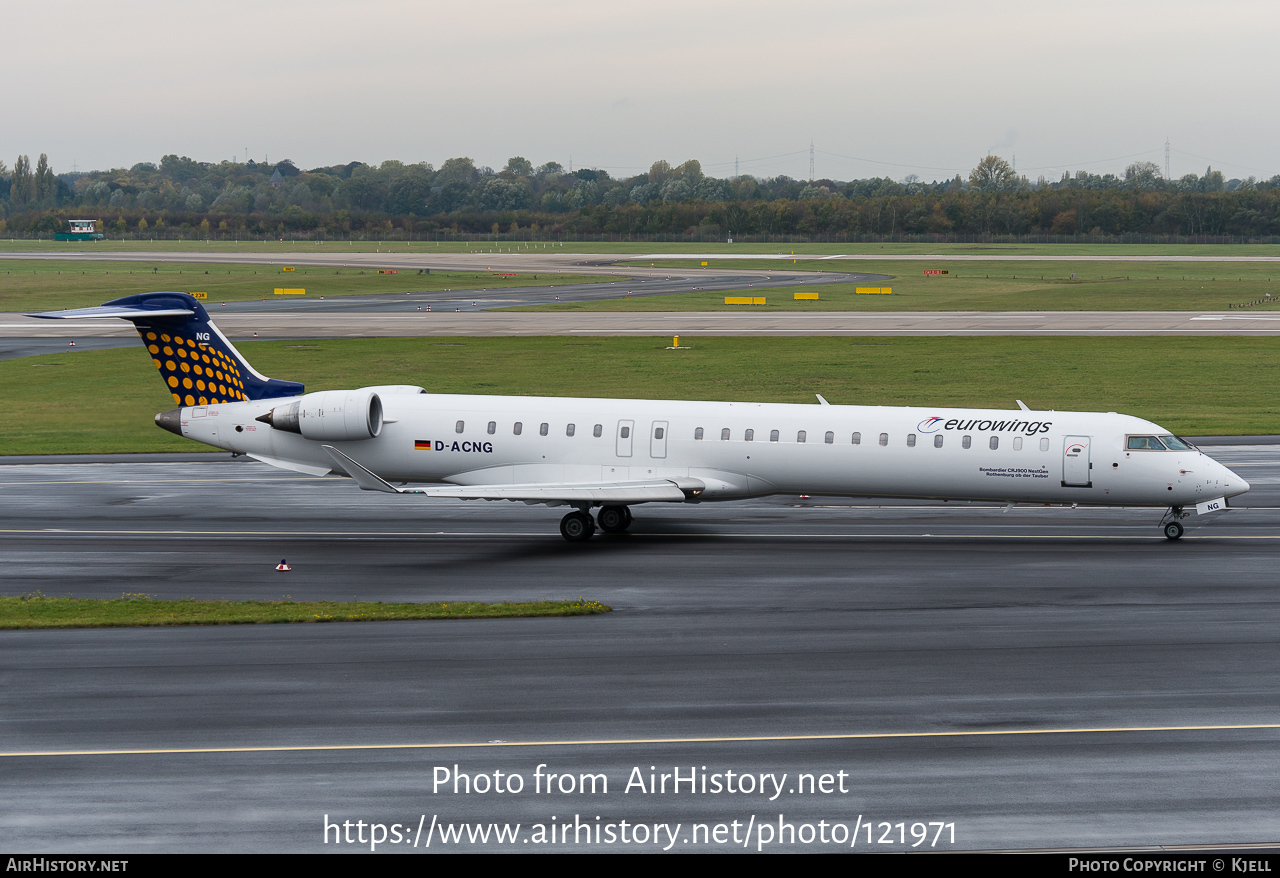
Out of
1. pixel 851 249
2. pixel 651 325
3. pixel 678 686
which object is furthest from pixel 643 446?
pixel 851 249

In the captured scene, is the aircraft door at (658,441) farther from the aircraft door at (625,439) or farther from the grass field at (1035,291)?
the grass field at (1035,291)

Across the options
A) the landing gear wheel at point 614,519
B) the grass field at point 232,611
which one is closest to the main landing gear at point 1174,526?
the landing gear wheel at point 614,519

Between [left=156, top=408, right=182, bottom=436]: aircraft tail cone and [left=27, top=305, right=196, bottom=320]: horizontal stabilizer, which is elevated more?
[left=27, top=305, right=196, bottom=320]: horizontal stabilizer

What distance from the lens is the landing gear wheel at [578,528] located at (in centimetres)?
2884

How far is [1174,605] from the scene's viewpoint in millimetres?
22578

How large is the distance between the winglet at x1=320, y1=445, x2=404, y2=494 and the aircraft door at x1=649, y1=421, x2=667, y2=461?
5989 mm

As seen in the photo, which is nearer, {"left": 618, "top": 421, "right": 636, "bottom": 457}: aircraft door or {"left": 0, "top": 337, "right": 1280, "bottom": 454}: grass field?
{"left": 618, "top": 421, "right": 636, "bottom": 457}: aircraft door

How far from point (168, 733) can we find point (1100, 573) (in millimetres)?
18170

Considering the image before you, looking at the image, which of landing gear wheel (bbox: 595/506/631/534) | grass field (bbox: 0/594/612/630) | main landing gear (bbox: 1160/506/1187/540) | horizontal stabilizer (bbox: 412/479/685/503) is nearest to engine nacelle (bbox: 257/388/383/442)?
horizontal stabilizer (bbox: 412/479/685/503)

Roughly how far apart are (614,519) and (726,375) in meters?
28.4

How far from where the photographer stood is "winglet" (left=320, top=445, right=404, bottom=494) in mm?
27641

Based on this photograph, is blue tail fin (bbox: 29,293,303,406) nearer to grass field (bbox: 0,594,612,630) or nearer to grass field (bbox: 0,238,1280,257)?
grass field (bbox: 0,594,612,630)

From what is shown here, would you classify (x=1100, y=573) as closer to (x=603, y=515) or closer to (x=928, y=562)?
(x=928, y=562)

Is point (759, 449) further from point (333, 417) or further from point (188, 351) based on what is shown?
point (188, 351)
